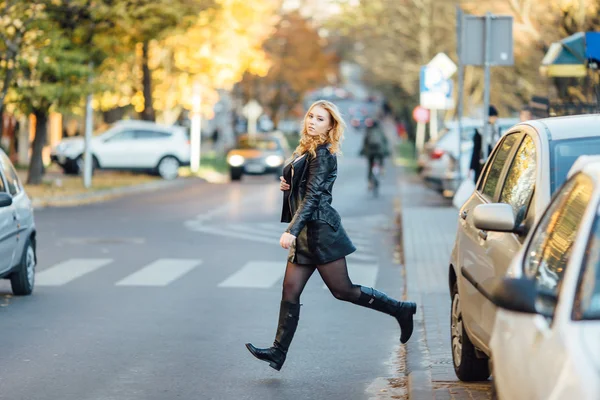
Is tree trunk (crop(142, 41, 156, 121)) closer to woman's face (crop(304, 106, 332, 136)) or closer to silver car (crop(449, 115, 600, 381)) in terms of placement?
woman's face (crop(304, 106, 332, 136))

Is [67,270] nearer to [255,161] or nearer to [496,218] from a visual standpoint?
[496,218]

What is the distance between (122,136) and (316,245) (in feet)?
110

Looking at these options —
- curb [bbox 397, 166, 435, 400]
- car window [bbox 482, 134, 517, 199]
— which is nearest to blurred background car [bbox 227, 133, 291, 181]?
curb [bbox 397, 166, 435, 400]

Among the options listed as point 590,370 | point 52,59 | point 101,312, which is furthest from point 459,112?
point 590,370

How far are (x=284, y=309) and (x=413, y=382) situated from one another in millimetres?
1068

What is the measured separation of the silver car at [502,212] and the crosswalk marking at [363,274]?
241 inches

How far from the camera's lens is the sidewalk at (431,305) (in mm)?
7531

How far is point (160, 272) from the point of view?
1509cm

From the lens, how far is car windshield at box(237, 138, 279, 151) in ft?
140

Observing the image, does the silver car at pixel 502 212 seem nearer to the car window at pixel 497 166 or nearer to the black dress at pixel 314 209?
the car window at pixel 497 166

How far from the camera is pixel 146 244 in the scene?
61.5 feet

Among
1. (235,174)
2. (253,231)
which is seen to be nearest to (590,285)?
(253,231)

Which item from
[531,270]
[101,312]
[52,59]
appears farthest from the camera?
[52,59]

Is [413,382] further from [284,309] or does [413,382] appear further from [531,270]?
[531,270]
